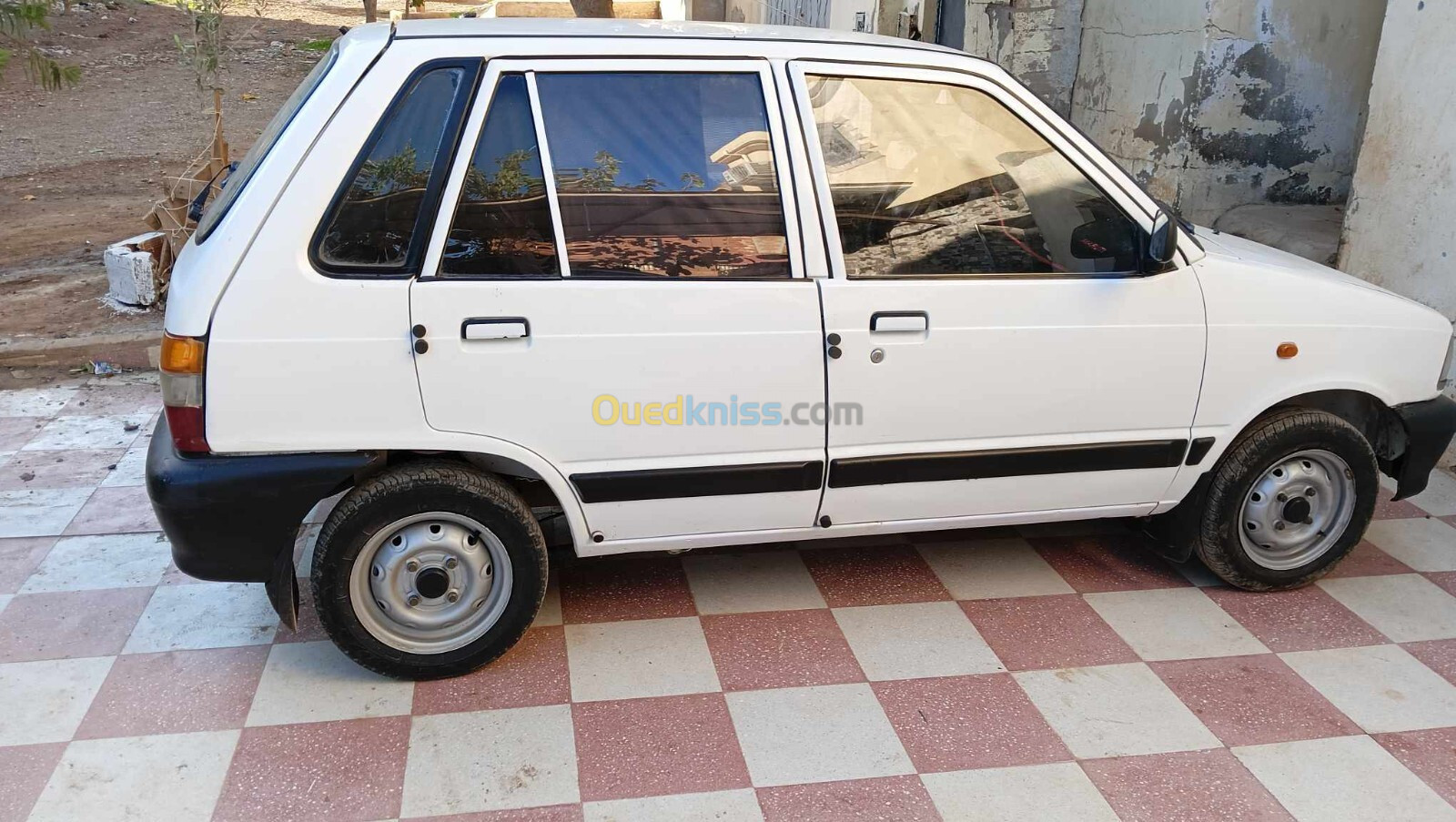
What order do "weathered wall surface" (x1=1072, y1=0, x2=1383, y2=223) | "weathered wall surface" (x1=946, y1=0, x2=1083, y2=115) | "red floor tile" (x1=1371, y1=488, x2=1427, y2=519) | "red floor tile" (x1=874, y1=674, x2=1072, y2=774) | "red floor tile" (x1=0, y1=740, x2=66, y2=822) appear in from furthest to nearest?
"weathered wall surface" (x1=946, y1=0, x2=1083, y2=115) → "weathered wall surface" (x1=1072, y1=0, x2=1383, y2=223) → "red floor tile" (x1=1371, y1=488, x2=1427, y2=519) → "red floor tile" (x1=874, y1=674, x2=1072, y2=774) → "red floor tile" (x1=0, y1=740, x2=66, y2=822)

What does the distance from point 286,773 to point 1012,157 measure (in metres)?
2.82

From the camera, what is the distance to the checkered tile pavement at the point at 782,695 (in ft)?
9.82

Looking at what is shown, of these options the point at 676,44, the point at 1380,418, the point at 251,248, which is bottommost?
the point at 1380,418

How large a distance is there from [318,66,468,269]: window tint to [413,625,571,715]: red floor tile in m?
1.30

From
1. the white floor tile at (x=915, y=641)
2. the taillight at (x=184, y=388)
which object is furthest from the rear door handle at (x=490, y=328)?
the white floor tile at (x=915, y=641)

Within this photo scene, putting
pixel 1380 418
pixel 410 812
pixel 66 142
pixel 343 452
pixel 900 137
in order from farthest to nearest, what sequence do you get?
pixel 66 142
pixel 1380 418
pixel 900 137
pixel 343 452
pixel 410 812

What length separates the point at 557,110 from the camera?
324 cm

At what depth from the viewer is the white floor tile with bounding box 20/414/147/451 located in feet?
17.2

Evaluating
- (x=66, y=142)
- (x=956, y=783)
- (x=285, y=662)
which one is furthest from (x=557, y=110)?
(x=66, y=142)

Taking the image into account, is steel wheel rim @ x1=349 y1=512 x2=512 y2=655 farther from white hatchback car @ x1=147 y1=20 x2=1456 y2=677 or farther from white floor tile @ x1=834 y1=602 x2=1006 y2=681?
white floor tile @ x1=834 y1=602 x2=1006 y2=681

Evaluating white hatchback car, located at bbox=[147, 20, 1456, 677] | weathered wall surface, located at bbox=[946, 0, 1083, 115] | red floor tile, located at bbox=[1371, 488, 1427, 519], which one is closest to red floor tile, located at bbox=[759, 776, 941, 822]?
white hatchback car, located at bbox=[147, 20, 1456, 677]

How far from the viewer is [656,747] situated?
3.18 metres

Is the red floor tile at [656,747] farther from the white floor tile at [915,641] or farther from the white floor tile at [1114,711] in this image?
the white floor tile at [1114,711]

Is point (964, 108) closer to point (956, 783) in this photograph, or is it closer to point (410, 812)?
point (956, 783)
